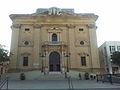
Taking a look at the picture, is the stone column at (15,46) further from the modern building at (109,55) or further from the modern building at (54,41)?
the modern building at (109,55)

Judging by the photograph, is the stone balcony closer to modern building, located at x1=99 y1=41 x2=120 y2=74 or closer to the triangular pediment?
the triangular pediment

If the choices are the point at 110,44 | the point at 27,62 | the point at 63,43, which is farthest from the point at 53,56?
the point at 110,44

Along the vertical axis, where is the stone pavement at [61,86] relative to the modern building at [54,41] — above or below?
below

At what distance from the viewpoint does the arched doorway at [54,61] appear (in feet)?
102

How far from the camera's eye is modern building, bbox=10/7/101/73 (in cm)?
3105

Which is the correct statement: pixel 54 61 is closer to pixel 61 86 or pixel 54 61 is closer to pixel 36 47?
pixel 36 47

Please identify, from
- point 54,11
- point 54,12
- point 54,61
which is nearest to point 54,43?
point 54,61

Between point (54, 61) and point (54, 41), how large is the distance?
13.1 feet

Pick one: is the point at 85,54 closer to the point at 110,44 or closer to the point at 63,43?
the point at 63,43

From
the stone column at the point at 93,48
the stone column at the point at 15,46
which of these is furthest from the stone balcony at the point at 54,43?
the stone column at the point at 93,48

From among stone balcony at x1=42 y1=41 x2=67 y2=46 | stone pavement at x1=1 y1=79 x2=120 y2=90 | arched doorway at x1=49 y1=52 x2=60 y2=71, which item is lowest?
stone pavement at x1=1 y1=79 x2=120 y2=90

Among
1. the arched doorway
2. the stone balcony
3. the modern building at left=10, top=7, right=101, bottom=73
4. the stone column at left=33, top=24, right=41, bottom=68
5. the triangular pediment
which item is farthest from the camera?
the triangular pediment

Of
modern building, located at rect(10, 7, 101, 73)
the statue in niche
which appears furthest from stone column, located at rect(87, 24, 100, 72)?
the statue in niche

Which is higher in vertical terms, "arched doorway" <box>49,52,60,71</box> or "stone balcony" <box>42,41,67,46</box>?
"stone balcony" <box>42,41,67,46</box>
